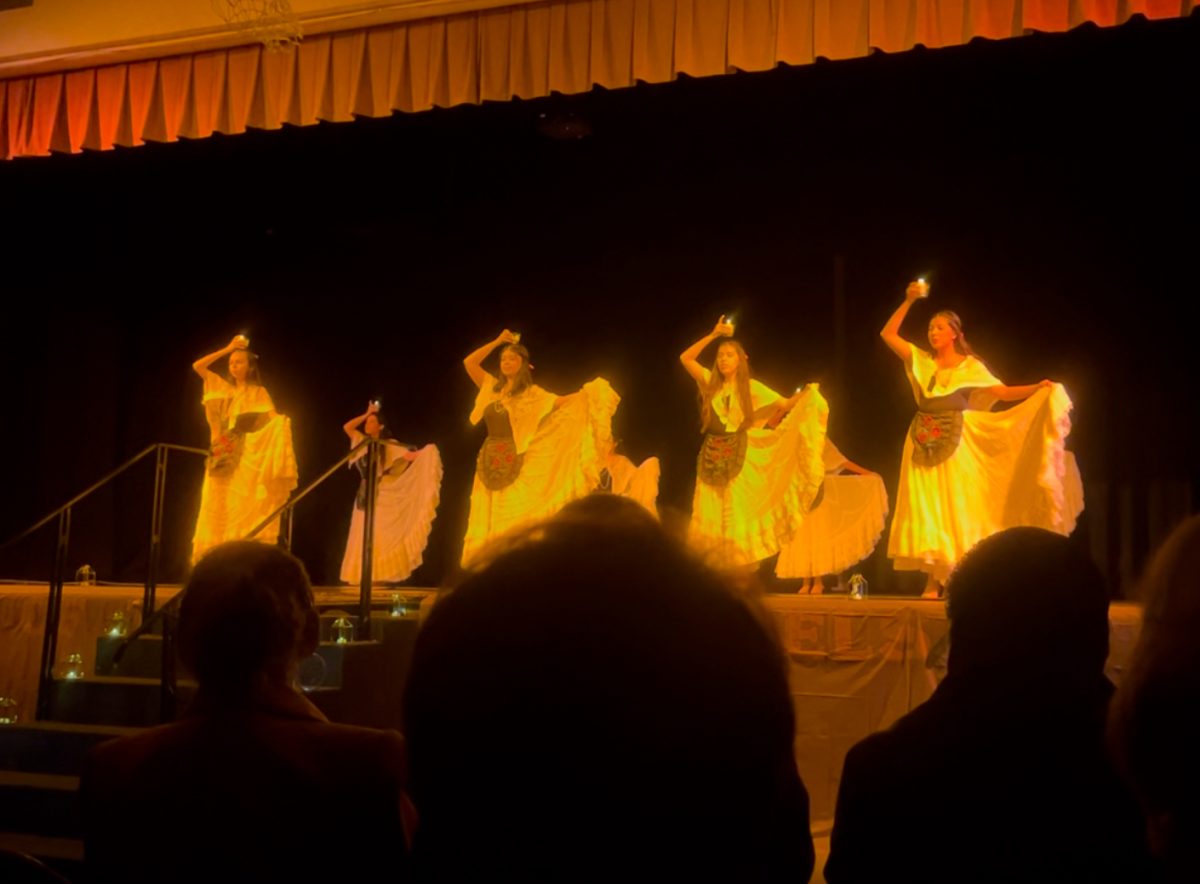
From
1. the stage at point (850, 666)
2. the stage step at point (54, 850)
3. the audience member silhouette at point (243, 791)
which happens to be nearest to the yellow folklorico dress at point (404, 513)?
the stage at point (850, 666)

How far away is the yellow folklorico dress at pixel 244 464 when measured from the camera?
28.1 feet

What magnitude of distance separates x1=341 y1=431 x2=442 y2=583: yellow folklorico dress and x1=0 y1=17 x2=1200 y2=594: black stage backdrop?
1007 mm

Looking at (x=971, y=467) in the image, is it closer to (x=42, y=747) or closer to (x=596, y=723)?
(x=42, y=747)

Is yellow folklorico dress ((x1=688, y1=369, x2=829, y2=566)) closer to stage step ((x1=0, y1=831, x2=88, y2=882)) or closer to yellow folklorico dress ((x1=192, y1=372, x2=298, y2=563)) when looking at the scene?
yellow folklorico dress ((x1=192, y1=372, x2=298, y2=563))

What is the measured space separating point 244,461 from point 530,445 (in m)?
2.46

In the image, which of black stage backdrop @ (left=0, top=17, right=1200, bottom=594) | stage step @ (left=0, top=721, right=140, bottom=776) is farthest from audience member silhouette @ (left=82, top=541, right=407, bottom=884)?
black stage backdrop @ (left=0, top=17, right=1200, bottom=594)

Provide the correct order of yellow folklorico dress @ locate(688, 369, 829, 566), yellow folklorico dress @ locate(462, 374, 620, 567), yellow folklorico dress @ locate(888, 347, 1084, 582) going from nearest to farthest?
yellow folklorico dress @ locate(888, 347, 1084, 582), yellow folklorico dress @ locate(688, 369, 829, 566), yellow folklorico dress @ locate(462, 374, 620, 567)

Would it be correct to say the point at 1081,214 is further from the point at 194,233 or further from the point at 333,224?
the point at 194,233

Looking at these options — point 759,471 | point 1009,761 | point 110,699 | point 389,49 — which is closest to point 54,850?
point 110,699

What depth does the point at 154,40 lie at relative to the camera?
532cm

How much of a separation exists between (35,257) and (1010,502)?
25.5ft

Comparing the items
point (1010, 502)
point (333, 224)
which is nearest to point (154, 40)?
point (333, 224)

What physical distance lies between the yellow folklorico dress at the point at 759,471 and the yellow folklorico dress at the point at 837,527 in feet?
0.89

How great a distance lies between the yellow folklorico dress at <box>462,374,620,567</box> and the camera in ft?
25.1
